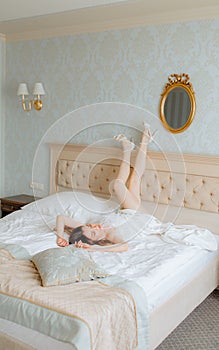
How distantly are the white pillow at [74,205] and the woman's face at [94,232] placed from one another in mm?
400

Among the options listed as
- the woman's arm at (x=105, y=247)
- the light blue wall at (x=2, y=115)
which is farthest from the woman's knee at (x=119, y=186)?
the light blue wall at (x=2, y=115)

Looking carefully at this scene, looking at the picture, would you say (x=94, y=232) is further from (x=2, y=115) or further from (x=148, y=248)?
(x=2, y=115)

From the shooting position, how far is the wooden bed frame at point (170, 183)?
132 inches

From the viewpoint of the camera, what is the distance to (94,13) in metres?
3.62

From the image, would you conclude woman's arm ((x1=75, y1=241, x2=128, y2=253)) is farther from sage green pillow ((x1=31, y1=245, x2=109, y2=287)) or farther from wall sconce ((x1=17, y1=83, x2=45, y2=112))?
wall sconce ((x1=17, y1=83, x2=45, y2=112))

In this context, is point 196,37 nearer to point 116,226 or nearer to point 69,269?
point 116,226

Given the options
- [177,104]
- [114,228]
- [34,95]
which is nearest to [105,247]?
[114,228]

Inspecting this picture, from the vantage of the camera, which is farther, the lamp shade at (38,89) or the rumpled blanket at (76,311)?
the lamp shade at (38,89)

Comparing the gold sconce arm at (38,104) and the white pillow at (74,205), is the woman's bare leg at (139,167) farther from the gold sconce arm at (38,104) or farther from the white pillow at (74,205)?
the gold sconce arm at (38,104)

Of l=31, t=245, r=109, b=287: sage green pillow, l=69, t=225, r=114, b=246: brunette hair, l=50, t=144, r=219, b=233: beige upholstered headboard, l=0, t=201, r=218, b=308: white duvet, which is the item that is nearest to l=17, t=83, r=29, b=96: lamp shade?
l=50, t=144, r=219, b=233: beige upholstered headboard

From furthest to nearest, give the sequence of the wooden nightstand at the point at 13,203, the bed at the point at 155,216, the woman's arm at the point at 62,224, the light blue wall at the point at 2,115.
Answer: the light blue wall at the point at 2,115 → the wooden nightstand at the point at 13,203 → the woman's arm at the point at 62,224 → the bed at the point at 155,216

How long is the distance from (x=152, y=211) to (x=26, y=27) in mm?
2252

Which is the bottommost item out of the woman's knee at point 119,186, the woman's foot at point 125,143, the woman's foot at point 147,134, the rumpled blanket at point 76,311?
the rumpled blanket at point 76,311

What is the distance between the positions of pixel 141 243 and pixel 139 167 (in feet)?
2.77
